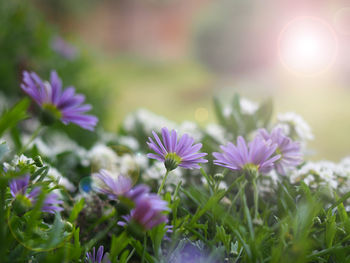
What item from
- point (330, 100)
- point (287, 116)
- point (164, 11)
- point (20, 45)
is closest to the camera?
point (287, 116)

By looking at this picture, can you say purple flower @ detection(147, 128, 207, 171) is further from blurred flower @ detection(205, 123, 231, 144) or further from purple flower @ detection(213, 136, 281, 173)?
blurred flower @ detection(205, 123, 231, 144)

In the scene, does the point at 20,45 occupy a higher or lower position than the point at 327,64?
lower

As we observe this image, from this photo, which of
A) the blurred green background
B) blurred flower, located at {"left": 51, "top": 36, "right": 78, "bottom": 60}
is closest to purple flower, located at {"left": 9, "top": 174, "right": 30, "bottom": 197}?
the blurred green background

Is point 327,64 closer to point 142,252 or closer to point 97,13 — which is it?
point 97,13

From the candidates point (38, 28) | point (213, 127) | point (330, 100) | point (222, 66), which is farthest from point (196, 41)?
point (213, 127)

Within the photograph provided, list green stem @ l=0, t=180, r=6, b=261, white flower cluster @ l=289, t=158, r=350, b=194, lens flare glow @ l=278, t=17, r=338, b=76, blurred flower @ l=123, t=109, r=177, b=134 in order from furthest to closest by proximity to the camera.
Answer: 1. lens flare glow @ l=278, t=17, r=338, b=76
2. blurred flower @ l=123, t=109, r=177, b=134
3. white flower cluster @ l=289, t=158, r=350, b=194
4. green stem @ l=0, t=180, r=6, b=261

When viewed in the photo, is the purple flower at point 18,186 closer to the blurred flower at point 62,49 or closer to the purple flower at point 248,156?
the purple flower at point 248,156

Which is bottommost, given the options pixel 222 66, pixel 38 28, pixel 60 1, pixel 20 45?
pixel 20 45
